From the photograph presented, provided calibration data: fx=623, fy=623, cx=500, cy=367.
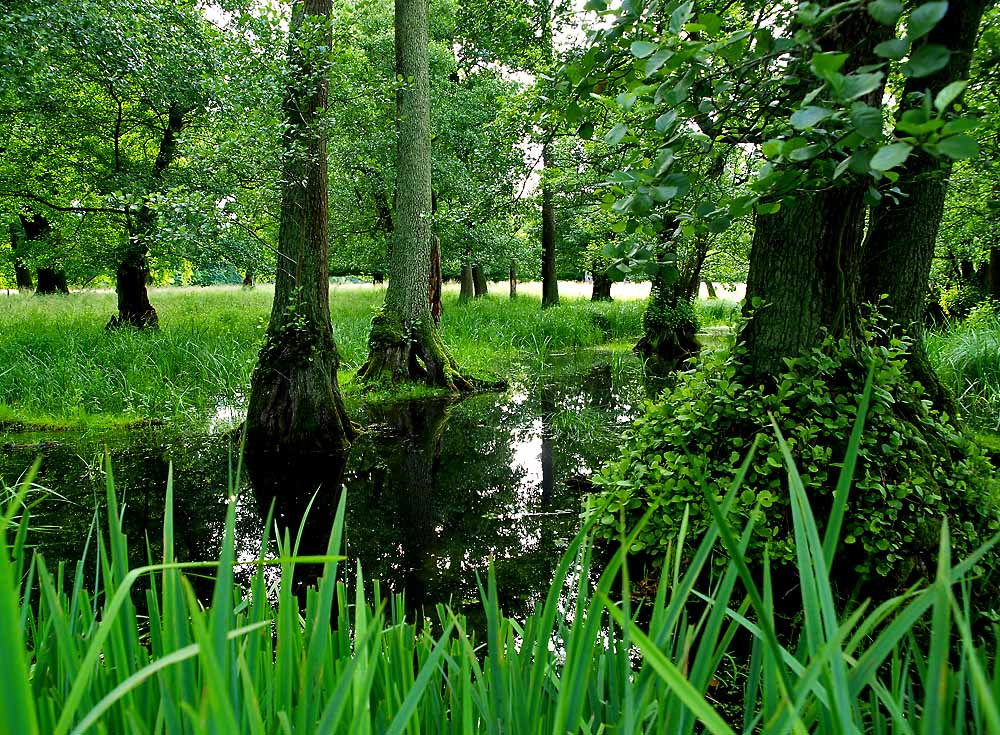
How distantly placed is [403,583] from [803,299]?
290 centimetres

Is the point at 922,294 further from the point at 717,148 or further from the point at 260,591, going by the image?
the point at 260,591

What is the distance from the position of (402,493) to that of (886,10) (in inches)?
192

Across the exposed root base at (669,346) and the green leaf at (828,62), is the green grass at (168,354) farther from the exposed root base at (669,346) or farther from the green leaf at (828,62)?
the green leaf at (828,62)

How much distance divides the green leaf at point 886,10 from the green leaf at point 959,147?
0.23 meters

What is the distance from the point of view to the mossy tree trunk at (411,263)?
932cm

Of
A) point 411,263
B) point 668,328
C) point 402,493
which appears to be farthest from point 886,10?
point 668,328

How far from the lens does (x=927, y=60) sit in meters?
1.16

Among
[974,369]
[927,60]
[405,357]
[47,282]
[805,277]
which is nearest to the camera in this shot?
[927,60]

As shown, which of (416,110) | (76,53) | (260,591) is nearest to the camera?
(260,591)

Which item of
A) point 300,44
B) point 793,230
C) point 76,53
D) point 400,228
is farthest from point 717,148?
point 76,53

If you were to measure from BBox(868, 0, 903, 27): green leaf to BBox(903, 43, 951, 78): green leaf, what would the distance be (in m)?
0.09

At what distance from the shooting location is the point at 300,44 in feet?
19.2

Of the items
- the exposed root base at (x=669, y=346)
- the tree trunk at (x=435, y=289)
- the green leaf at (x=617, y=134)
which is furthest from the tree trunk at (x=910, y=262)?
the exposed root base at (x=669, y=346)

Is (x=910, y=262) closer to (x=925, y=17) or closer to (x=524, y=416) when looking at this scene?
(x=925, y=17)
